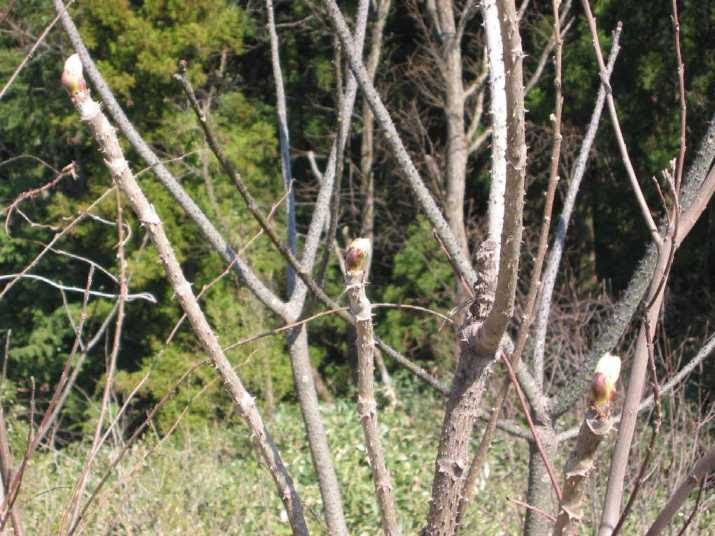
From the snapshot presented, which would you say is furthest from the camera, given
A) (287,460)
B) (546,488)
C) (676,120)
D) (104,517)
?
(676,120)

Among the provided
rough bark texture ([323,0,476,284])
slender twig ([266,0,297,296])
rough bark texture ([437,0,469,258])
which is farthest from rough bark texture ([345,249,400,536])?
rough bark texture ([437,0,469,258])

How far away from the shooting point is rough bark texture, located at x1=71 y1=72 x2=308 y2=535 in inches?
42.3

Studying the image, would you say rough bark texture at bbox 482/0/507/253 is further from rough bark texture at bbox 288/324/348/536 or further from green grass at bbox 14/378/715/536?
green grass at bbox 14/378/715/536

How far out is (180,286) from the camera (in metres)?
1.20

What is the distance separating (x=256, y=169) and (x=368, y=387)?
34.8ft

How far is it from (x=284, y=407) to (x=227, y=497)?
3.31 m

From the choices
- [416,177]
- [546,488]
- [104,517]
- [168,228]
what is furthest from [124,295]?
[168,228]

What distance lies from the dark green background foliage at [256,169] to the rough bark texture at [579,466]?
8.46m

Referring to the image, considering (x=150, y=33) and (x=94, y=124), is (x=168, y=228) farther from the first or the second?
(x=94, y=124)

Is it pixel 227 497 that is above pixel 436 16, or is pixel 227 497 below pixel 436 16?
below

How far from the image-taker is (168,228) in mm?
10867

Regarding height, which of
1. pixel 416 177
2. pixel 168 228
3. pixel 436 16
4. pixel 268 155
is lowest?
pixel 168 228

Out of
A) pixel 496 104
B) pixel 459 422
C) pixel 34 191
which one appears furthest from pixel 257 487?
pixel 459 422

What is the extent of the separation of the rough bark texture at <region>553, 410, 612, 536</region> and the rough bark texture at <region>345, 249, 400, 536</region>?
28 centimetres
